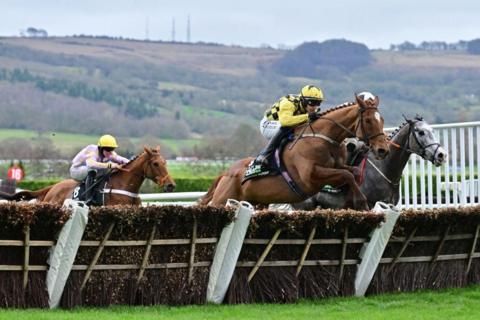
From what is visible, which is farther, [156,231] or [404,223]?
[404,223]

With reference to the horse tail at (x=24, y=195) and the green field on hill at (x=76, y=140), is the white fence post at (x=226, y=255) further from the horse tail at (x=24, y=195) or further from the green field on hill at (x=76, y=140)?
the green field on hill at (x=76, y=140)

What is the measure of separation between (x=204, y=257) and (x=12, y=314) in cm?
179

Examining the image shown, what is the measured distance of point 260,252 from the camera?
32.5 feet

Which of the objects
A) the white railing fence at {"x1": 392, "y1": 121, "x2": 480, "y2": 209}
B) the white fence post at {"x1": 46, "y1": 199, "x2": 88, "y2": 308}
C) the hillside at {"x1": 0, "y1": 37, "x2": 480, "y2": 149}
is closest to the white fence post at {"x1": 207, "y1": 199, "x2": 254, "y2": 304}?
the white fence post at {"x1": 46, "y1": 199, "x2": 88, "y2": 308}

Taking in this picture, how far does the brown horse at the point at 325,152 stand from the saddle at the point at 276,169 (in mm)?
39

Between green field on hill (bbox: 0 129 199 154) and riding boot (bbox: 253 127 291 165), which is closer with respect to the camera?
riding boot (bbox: 253 127 291 165)

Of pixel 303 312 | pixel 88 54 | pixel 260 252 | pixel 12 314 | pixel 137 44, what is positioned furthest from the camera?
pixel 137 44

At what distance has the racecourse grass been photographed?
8.73m

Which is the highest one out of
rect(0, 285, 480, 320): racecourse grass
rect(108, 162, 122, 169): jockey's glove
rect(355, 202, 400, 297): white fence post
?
rect(108, 162, 122, 169): jockey's glove

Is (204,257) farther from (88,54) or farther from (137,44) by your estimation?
(137,44)

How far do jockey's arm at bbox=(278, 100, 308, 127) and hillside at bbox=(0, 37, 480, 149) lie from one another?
81.2 m

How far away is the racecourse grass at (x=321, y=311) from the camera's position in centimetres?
873

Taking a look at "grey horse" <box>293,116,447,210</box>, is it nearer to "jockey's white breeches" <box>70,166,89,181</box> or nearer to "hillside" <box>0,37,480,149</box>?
"jockey's white breeches" <box>70,166,89,181</box>

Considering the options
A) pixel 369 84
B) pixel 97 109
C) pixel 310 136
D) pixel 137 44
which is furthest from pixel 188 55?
pixel 310 136
